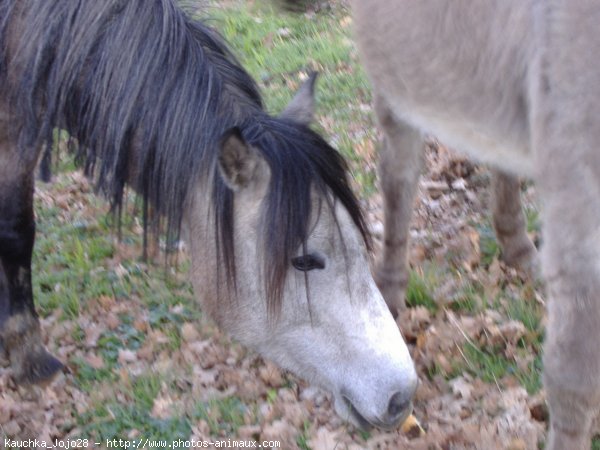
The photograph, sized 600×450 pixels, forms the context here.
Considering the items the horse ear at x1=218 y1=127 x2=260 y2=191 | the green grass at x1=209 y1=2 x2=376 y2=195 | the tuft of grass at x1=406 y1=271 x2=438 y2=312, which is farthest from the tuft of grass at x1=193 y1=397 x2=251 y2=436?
the green grass at x1=209 y1=2 x2=376 y2=195

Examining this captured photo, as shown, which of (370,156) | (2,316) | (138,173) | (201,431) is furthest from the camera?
(370,156)

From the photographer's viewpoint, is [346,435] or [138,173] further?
[346,435]

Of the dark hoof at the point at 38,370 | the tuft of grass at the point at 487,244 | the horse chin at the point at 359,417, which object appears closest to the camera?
the horse chin at the point at 359,417

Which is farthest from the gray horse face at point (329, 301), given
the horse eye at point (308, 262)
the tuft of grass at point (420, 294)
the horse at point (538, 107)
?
the tuft of grass at point (420, 294)

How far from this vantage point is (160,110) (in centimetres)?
→ 275

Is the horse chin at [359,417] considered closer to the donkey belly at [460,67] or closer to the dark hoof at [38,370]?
the donkey belly at [460,67]

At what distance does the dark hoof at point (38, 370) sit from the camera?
398 centimetres


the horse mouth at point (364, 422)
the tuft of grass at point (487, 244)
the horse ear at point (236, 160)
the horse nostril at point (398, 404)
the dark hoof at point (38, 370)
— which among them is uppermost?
the horse ear at point (236, 160)

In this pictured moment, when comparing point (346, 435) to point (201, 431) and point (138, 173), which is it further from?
point (138, 173)

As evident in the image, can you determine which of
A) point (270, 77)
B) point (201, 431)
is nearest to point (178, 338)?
point (201, 431)

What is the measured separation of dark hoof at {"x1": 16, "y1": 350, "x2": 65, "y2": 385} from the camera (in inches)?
157

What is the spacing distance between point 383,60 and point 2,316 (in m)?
2.57

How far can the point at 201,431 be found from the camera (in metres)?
3.49

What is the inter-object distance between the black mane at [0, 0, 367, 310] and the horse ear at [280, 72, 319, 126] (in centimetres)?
16
